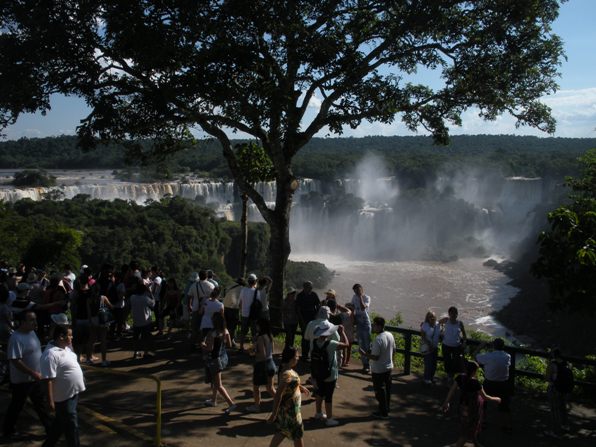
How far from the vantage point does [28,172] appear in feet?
211

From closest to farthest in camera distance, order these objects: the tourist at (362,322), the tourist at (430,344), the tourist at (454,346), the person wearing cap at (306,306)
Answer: the tourist at (454,346) < the tourist at (430,344) < the person wearing cap at (306,306) < the tourist at (362,322)

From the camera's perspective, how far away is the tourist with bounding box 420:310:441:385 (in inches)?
366

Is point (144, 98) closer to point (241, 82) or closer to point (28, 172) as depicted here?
point (241, 82)

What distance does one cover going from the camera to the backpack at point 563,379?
7641 millimetres

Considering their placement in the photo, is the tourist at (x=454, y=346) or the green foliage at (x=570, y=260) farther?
the tourist at (x=454, y=346)

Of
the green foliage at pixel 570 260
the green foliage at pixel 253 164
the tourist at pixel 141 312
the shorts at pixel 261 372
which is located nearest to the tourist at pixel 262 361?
the shorts at pixel 261 372

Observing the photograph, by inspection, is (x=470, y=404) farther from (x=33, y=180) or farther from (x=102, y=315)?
(x=33, y=180)

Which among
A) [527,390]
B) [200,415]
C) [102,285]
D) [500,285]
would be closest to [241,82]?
[102,285]

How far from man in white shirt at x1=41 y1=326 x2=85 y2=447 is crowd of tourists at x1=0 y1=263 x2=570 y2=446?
1cm

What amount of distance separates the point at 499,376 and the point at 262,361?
10.2 ft

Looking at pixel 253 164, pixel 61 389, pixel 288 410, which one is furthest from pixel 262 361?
pixel 253 164

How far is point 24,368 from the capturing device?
611 cm

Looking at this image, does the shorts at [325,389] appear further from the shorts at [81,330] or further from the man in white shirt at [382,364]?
the shorts at [81,330]

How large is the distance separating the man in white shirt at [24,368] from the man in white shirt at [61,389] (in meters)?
0.38
